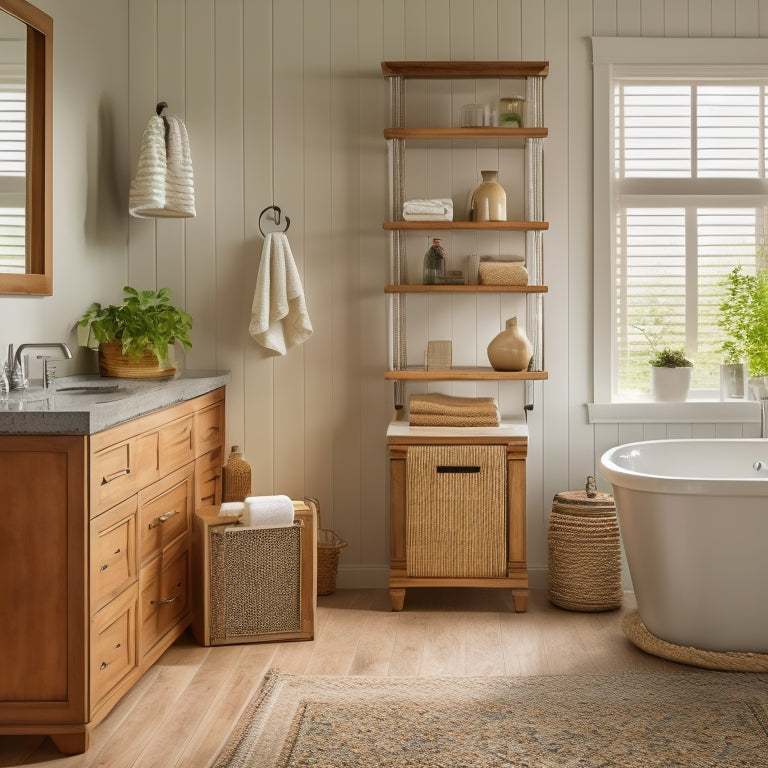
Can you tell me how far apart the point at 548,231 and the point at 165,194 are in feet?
5.22

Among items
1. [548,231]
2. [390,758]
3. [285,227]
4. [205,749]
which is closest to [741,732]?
[390,758]

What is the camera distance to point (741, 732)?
8.15 feet

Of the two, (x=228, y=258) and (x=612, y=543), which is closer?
(x=612, y=543)

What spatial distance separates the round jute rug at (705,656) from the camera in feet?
9.60

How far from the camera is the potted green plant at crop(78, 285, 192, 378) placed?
135 inches

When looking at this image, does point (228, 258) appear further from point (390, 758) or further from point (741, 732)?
point (741, 732)

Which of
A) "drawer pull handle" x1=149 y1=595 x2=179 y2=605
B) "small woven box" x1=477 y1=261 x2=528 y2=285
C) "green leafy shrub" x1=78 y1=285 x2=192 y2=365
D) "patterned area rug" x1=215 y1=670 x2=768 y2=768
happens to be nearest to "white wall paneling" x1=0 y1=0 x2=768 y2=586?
"small woven box" x1=477 y1=261 x2=528 y2=285

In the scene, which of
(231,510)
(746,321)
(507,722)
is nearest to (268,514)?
(231,510)

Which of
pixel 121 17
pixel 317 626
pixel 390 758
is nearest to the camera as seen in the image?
pixel 390 758

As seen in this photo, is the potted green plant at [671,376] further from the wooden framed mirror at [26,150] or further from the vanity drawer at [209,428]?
the wooden framed mirror at [26,150]

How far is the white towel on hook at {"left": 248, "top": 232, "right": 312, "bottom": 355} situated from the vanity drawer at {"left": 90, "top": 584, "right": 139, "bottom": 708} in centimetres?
135

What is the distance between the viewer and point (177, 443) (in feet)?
10.5

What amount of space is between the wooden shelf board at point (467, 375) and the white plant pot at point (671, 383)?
55 cm

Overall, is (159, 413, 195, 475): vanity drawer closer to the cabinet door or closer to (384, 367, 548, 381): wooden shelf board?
the cabinet door
